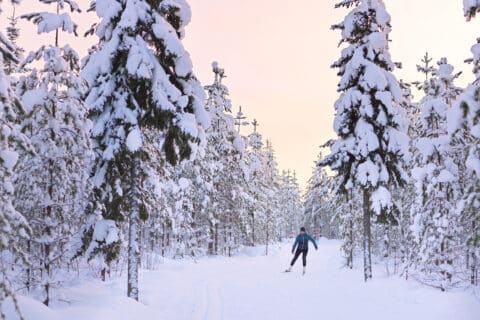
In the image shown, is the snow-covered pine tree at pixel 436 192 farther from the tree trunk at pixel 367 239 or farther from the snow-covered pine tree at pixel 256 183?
the snow-covered pine tree at pixel 256 183

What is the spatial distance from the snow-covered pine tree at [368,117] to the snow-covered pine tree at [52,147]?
11135mm

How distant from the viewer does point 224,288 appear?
634 inches

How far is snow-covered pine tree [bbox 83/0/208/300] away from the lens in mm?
12164

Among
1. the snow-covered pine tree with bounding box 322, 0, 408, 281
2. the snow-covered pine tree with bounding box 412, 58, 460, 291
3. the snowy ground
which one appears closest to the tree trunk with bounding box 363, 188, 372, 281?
the snow-covered pine tree with bounding box 322, 0, 408, 281

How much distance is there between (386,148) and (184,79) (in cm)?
945

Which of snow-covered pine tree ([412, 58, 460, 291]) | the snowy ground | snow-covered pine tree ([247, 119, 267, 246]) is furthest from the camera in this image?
snow-covered pine tree ([247, 119, 267, 246])

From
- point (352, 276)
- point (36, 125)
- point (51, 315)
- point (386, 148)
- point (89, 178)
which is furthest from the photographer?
point (352, 276)

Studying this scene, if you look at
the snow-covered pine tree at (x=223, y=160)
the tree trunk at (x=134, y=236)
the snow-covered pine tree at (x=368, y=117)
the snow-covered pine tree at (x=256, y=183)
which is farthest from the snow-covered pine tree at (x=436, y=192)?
the snow-covered pine tree at (x=256, y=183)

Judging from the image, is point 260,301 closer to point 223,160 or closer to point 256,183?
point 223,160

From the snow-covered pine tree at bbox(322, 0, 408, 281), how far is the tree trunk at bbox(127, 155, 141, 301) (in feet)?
29.9

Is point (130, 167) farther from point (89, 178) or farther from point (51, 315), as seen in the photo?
point (51, 315)

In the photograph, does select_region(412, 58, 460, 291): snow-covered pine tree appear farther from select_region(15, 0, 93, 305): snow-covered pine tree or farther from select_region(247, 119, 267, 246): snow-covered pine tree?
select_region(247, 119, 267, 246): snow-covered pine tree

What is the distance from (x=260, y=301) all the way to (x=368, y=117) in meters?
9.35

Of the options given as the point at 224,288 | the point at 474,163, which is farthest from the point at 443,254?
the point at 474,163
